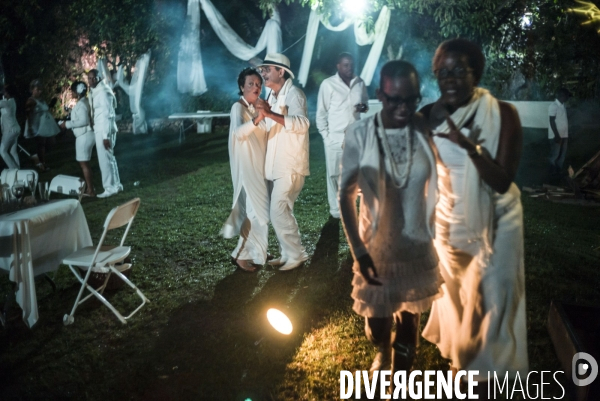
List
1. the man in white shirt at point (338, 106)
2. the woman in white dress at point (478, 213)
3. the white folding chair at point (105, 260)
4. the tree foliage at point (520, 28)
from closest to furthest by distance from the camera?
the woman in white dress at point (478, 213)
the white folding chair at point (105, 260)
the man in white shirt at point (338, 106)
the tree foliage at point (520, 28)

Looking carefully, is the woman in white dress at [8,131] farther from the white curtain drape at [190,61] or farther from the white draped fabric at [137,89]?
the white draped fabric at [137,89]

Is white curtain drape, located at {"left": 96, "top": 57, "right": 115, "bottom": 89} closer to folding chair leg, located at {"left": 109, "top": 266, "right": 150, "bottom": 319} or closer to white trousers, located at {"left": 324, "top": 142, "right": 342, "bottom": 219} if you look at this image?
white trousers, located at {"left": 324, "top": 142, "right": 342, "bottom": 219}

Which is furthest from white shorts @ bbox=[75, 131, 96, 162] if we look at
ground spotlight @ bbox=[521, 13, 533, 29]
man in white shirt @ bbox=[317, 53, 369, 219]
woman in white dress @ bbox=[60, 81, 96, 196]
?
ground spotlight @ bbox=[521, 13, 533, 29]

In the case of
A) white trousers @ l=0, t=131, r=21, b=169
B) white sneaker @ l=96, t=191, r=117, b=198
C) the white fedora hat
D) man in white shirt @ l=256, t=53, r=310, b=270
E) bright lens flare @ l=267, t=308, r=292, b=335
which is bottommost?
white sneaker @ l=96, t=191, r=117, b=198

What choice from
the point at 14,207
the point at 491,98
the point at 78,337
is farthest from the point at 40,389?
the point at 491,98

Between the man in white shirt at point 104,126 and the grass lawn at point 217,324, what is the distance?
1953mm

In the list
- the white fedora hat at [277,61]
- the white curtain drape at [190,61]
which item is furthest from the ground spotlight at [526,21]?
the white curtain drape at [190,61]

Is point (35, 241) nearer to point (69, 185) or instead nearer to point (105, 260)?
point (105, 260)

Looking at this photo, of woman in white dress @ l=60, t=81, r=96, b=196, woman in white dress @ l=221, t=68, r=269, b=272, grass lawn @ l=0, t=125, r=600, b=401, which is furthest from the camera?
woman in white dress @ l=60, t=81, r=96, b=196

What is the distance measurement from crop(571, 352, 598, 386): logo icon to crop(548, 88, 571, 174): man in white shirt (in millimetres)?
8790

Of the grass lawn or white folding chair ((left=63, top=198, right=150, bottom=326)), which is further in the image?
white folding chair ((left=63, top=198, right=150, bottom=326))

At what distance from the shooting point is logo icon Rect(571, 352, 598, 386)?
3.14 metres

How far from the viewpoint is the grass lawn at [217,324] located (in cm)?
380

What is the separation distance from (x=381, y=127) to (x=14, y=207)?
3.69 metres
